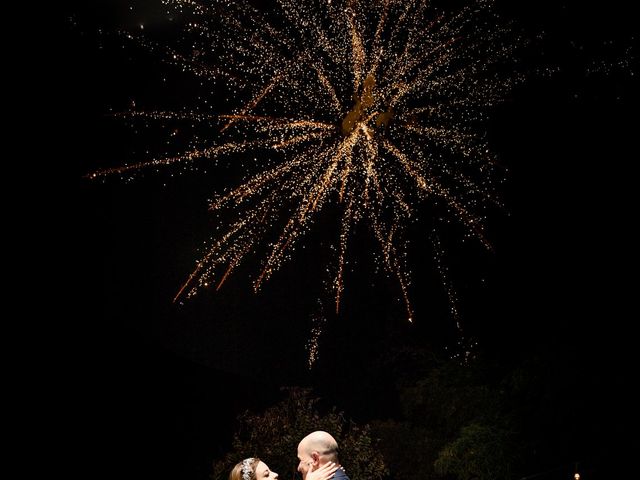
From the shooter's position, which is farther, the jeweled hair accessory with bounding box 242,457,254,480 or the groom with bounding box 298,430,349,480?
the jeweled hair accessory with bounding box 242,457,254,480

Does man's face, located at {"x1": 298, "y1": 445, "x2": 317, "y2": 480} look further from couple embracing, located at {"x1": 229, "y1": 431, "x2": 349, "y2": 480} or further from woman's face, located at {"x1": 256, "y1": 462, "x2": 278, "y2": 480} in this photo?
woman's face, located at {"x1": 256, "y1": 462, "x2": 278, "y2": 480}

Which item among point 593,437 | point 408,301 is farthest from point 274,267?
point 593,437

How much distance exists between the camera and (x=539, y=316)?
9898 millimetres

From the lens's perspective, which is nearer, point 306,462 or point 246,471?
point 306,462

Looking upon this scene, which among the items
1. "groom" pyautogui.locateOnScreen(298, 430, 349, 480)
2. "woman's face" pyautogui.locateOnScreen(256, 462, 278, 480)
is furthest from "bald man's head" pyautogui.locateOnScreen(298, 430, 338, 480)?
"woman's face" pyautogui.locateOnScreen(256, 462, 278, 480)

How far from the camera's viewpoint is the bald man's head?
348 cm

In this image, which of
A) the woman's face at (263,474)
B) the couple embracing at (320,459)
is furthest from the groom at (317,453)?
the woman's face at (263,474)

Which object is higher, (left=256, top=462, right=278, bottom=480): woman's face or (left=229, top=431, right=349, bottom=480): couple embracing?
(left=256, top=462, right=278, bottom=480): woman's face

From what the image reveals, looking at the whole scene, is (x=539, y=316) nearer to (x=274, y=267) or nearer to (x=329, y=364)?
(x=274, y=267)

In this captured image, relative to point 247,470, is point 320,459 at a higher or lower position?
lower

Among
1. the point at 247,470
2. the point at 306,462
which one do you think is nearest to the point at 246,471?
the point at 247,470

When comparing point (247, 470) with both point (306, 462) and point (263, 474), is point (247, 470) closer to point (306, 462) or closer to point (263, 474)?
point (263, 474)

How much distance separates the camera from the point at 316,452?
3.49m

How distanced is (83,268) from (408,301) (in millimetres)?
6081
